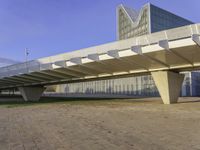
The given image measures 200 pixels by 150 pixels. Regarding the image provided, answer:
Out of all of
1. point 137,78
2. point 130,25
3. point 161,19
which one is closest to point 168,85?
point 137,78

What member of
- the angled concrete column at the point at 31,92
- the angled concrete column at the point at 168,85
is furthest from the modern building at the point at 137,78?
the angled concrete column at the point at 168,85

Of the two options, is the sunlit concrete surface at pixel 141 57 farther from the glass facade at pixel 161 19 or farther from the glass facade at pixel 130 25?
the glass facade at pixel 130 25

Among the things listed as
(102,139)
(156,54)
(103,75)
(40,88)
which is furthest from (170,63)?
(40,88)

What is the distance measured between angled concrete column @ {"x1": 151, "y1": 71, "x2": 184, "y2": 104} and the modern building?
121ft

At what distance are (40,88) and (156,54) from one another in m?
31.5

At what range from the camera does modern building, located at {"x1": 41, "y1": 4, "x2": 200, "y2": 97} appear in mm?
63750

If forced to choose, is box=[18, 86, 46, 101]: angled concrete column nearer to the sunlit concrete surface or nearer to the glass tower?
the sunlit concrete surface

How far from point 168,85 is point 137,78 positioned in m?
41.7

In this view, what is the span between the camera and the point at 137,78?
2630 inches

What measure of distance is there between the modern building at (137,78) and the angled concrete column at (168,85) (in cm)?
3701

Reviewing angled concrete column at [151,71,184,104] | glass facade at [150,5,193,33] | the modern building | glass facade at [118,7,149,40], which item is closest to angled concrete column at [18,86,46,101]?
angled concrete column at [151,71,184,104]

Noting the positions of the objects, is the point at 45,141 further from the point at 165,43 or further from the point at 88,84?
the point at 88,84

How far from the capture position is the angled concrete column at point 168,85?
2536cm

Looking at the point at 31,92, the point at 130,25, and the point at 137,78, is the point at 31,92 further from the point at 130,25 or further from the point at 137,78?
the point at 130,25
